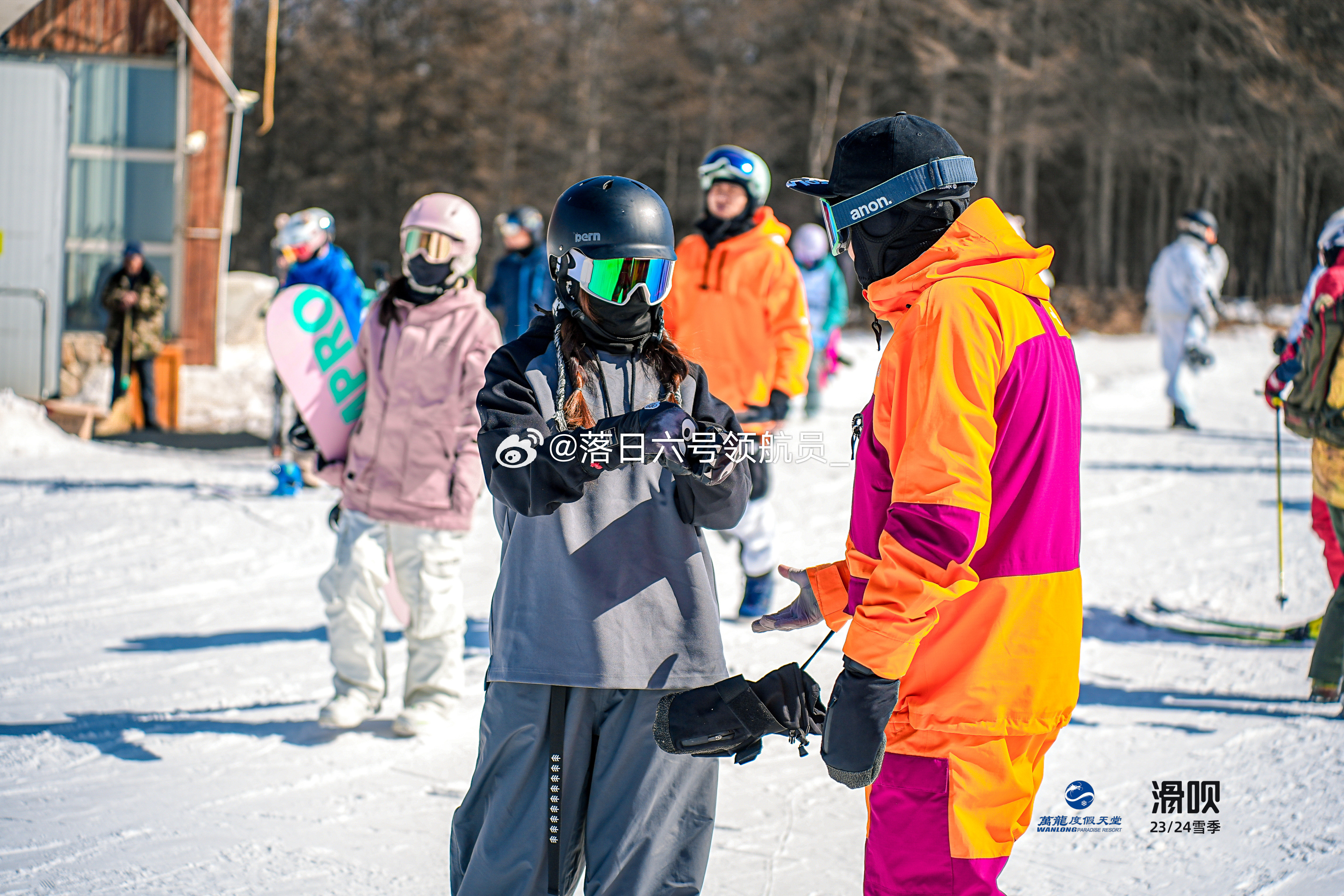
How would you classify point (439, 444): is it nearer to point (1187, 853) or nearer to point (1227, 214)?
point (1187, 853)

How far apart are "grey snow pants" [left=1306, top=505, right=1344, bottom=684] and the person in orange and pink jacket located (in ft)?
9.27

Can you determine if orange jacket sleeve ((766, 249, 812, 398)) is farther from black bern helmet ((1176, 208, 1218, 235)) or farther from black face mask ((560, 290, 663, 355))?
black bern helmet ((1176, 208, 1218, 235))

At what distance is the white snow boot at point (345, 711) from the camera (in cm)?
407

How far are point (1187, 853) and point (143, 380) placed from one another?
10882 mm

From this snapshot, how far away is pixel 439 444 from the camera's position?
4.02m

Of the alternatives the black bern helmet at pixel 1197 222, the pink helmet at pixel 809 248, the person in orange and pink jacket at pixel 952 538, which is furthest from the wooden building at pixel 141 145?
the person in orange and pink jacket at pixel 952 538

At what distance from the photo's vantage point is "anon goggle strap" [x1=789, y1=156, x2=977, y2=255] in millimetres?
2055

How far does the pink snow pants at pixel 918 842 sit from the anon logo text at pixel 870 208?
3.22 ft

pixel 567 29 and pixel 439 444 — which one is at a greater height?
pixel 567 29

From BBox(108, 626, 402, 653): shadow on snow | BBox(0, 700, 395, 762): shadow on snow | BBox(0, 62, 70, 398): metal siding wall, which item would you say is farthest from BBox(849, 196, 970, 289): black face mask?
BBox(0, 62, 70, 398): metal siding wall

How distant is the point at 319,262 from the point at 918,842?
231 inches

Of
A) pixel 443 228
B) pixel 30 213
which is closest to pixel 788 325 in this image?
pixel 443 228

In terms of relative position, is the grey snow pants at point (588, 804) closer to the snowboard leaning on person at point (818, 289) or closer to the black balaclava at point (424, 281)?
the black balaclava at point (424, 281)

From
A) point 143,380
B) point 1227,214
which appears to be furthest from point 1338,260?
point 1227,214
